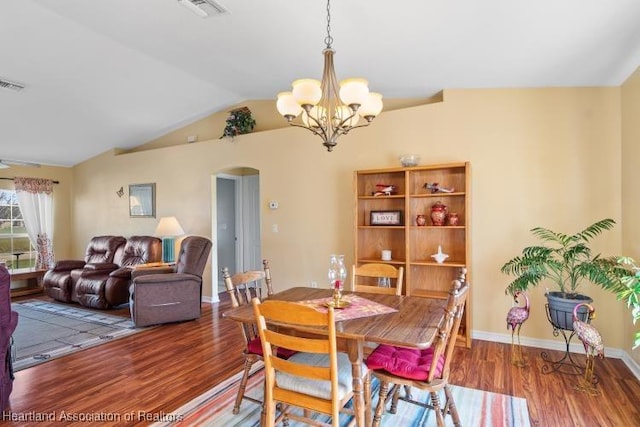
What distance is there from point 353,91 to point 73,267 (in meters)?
5.55

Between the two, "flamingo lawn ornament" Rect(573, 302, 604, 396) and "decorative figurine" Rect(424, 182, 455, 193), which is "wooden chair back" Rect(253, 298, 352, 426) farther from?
"decorative figurine" Rect(424, 182, 455, 193)

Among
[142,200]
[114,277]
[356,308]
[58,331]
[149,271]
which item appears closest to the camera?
[356,308]

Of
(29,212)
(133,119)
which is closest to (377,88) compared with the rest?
(133,119)

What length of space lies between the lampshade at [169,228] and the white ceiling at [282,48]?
5.73ft

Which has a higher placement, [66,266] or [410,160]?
[410,160]

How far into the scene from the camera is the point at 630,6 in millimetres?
2094

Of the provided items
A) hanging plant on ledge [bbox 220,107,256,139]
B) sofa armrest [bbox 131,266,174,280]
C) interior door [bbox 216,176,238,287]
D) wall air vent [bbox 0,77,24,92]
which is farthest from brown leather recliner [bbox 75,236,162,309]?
wall air vent [bbox 0,77,24,92]

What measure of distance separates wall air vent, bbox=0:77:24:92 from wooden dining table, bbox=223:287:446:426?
4089 mm

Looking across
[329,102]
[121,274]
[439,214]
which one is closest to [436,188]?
[439,214]

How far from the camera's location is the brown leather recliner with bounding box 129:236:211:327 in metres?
4.05

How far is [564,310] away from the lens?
2.80 meters

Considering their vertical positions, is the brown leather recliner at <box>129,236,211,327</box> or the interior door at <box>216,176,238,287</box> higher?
the interior door at <box>216,176,238,287</box>

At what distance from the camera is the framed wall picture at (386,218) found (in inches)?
153

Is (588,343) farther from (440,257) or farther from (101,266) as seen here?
(101,266)
